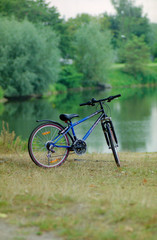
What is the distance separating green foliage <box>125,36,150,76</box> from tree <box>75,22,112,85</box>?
8736 mm

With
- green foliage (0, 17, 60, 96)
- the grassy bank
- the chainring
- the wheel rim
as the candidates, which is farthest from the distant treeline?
the grassy bank

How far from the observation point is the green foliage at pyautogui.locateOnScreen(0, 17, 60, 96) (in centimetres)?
3488

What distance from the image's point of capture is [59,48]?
185 ft

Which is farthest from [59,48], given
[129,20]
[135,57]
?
[129,20]

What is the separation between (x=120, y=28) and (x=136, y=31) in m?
3.53

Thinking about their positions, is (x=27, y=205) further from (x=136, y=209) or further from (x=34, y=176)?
(x=34, y=176)

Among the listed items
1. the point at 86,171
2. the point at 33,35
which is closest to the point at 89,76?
the point at 33,35

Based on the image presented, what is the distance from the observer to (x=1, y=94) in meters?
33.7

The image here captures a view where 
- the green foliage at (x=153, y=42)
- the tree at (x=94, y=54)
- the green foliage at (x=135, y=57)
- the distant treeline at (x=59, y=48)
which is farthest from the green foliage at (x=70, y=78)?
the green foliage at (x=153, y=42)

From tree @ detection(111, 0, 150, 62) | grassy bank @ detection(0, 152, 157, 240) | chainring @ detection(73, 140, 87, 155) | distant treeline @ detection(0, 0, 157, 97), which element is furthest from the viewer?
tree @ detection(111, 0, 150, 62)

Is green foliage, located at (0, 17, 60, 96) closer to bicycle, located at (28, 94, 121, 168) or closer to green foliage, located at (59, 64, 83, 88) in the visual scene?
green foliage, located at (59, 64, 83, 88)

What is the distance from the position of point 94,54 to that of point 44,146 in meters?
44.1

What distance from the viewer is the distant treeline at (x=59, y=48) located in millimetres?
35281

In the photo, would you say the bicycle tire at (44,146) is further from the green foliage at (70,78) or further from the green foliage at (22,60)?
the green foliage at (70,78)
